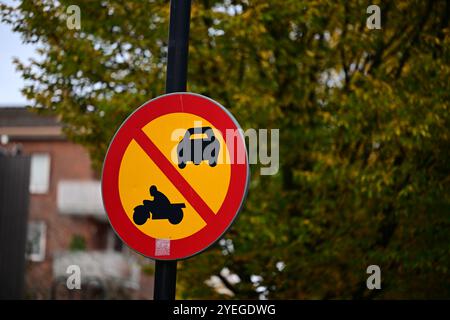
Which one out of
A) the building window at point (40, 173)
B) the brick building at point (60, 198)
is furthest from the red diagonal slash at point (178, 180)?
the building window at point (40, 173)

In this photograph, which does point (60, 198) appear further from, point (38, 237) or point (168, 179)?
point (168, 179)

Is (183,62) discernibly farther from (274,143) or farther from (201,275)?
(201,275)

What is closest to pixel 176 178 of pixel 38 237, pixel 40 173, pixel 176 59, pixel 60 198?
pixel 176 59

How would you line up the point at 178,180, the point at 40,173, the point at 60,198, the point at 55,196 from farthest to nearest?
the point at 40,173 < the point at 55,196 < the point at 60,198 < the point at 178,180

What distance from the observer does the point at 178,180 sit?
3730mm

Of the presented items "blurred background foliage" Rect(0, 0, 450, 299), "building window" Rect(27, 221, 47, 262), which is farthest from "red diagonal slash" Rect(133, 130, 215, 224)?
"building window" Rect(27, 221, 47, 262)

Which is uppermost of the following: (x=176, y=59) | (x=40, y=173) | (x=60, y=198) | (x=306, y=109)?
(x=306, y=109)

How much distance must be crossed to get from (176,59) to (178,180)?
0.76m

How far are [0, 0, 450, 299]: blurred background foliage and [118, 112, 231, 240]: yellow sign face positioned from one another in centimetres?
451

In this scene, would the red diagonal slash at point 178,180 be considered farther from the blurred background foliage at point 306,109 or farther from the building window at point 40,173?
the building window at point 40,173

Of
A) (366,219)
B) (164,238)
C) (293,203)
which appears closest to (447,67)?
(366,219)

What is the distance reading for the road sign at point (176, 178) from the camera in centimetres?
364

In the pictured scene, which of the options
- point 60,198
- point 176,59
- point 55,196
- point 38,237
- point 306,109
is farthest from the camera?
point 55,196
